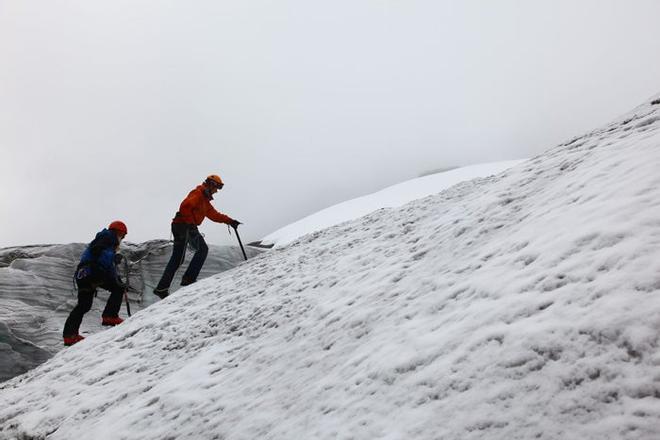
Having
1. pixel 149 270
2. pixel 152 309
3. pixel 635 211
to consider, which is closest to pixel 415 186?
pixel 149 270

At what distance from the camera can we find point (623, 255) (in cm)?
279

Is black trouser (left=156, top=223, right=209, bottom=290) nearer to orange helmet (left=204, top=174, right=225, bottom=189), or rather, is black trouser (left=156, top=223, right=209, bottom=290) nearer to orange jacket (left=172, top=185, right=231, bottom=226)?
orange jacket (left=172, top=185, right=231, bottom=226)

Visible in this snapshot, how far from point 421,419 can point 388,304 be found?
1.81 meters

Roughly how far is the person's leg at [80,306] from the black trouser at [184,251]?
5.09 ft

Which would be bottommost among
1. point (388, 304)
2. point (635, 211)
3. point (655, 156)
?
point (388, 304)

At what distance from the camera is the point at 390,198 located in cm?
4888

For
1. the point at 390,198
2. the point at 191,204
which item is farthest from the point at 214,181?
the point at 390,198

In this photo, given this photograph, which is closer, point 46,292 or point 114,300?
point 114,300

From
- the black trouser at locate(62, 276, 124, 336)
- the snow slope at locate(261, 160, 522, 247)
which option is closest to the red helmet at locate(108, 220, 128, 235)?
the black trouser at locate(62, 276, 124, 336)

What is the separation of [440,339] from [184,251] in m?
A: 8.25

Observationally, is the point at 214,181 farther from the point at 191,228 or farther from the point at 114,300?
the point at 114,300

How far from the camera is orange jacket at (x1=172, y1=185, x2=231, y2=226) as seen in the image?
33.6 ft

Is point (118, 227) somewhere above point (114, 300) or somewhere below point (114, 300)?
above

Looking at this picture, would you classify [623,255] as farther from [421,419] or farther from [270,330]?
[270,330]
